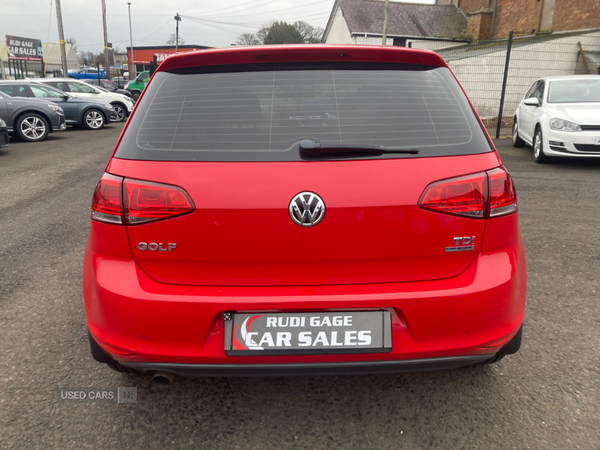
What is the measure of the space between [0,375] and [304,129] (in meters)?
2.00

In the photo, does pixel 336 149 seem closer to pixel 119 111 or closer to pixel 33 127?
pixel 33 127

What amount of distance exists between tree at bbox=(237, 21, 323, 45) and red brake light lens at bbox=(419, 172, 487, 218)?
66103 millimetres

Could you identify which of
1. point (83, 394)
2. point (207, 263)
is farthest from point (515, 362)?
point (83, 394)

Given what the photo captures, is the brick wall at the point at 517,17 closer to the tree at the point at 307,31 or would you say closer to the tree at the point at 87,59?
the tree at the point at 307,31

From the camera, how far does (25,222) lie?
5.45 metres

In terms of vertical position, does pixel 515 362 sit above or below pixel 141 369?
below

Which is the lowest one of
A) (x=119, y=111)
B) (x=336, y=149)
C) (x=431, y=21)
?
(x=119, y=111)

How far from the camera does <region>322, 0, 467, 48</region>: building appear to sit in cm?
3709

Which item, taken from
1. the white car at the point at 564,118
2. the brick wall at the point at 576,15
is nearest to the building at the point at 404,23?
the brick wall at the point at 576,15

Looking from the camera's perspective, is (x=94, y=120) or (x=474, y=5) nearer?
(x=94, y=120)

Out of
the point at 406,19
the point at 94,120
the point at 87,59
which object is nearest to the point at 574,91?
the point at 94,120

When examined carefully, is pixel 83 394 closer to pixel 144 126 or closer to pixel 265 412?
pixel 265 412

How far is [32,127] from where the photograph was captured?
1240 centimetres

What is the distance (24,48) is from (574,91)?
3858 cm
